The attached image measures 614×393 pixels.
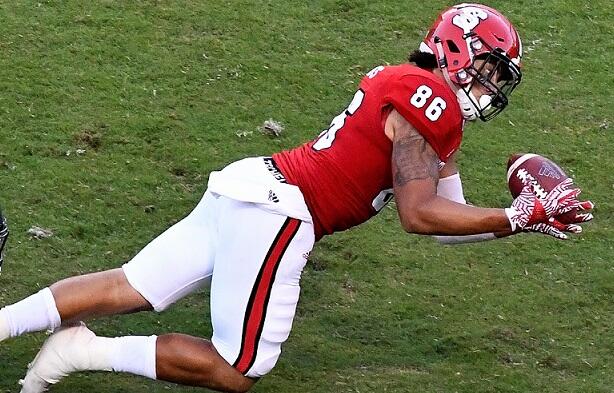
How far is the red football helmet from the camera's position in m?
4.16

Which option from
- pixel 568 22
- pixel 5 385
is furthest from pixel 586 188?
pixel 5 385

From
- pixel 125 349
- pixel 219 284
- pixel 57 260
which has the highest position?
pixel 219 284

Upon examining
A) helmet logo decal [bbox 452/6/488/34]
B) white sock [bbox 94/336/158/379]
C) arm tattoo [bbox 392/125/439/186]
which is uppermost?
helmet logo decal [bbox 452/6/488/34]

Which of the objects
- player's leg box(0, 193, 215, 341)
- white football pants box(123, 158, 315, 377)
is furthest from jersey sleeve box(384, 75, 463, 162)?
player's leg box(0, 193, 215, 341)

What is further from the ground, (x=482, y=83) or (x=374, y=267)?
(x=482, y=83)

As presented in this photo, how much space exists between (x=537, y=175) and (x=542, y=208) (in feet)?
0.79

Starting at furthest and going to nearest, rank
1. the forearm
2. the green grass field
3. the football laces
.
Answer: the green grass field, the football laces, the forearm

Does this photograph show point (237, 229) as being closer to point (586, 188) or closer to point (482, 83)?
point (482, 83)

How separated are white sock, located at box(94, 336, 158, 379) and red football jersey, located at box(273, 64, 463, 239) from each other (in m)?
0.72

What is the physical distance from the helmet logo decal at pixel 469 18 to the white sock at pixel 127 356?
1.53 m

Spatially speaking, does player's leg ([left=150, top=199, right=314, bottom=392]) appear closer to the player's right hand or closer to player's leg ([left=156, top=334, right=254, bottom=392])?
player's leg ([left=156, top=334, right=254, bottom=392])

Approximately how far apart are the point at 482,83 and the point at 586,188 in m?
2.26

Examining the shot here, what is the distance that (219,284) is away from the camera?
4.16 m

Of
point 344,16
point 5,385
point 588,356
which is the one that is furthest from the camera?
point 344,16
